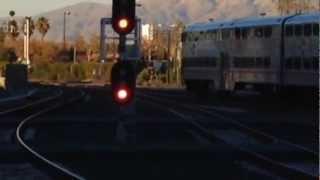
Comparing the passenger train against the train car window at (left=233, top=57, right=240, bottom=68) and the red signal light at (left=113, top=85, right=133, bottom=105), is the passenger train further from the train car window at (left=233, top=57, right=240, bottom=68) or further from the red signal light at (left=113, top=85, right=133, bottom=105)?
the red signal light at (left=113, top=85, right=133, bottom=105)

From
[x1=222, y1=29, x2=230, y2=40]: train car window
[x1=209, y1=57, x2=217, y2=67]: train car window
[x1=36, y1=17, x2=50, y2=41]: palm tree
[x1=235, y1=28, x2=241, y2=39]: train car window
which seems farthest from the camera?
[x1=36, y1=17, x2=50, y2=41]: palm tree

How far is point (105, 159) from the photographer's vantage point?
64.8 ft

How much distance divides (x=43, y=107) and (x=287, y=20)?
11246 millimetres

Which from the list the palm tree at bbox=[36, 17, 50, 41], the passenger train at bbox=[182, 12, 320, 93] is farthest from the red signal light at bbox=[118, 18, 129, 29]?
the palm tree at bbox=[36, 17, 50, 41]

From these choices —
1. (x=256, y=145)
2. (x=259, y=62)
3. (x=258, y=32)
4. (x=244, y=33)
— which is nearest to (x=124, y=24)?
(x=256, y=145)

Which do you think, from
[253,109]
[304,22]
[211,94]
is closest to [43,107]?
[253,109]

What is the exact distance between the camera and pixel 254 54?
47312mm

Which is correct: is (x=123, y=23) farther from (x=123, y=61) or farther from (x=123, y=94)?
(x=123, y=94)

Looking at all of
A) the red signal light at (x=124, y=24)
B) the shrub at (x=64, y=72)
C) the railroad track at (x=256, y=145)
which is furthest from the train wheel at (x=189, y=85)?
the shrub at (x=64, y=72)

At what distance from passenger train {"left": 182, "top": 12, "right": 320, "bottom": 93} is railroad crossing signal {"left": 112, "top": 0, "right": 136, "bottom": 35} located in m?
16.5

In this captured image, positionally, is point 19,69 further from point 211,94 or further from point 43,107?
point 43,107

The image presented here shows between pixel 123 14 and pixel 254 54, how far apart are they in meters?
25.1

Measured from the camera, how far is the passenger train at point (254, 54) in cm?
4125

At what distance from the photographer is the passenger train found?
4125 cm
